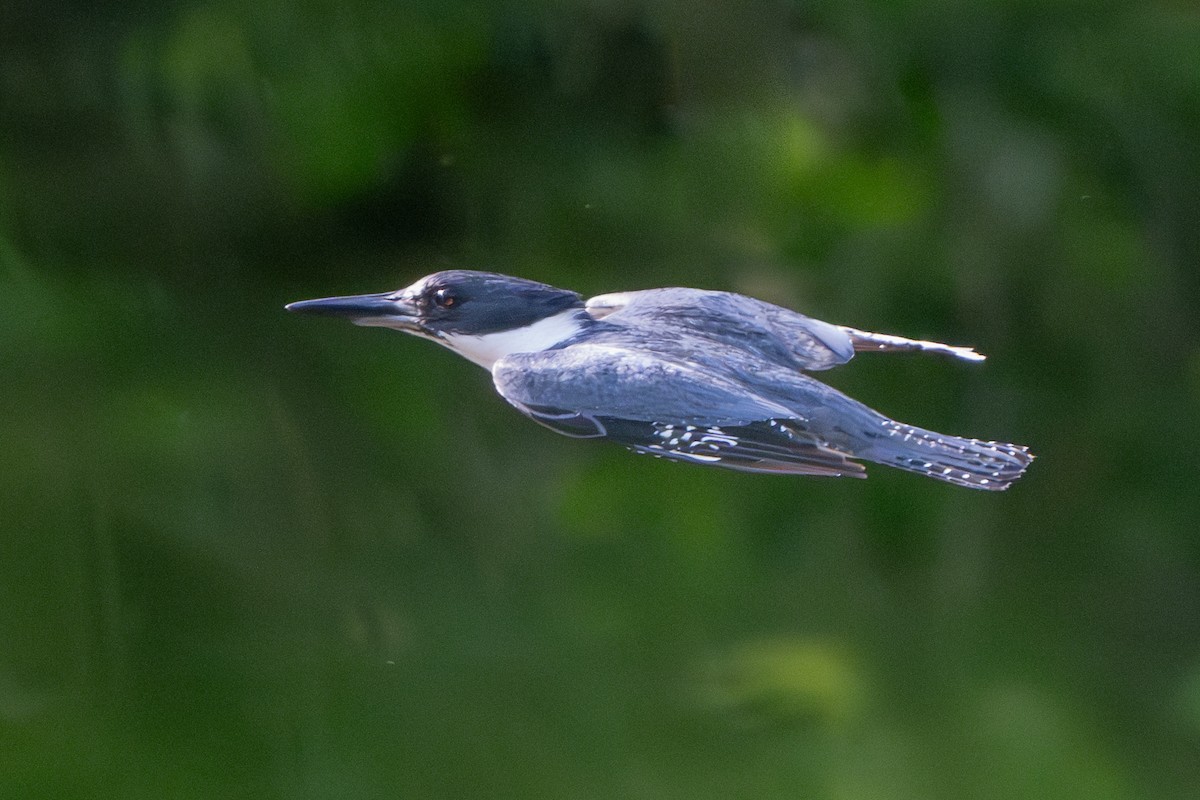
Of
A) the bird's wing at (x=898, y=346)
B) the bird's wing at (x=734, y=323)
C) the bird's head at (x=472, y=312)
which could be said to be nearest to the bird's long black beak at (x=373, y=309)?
the bird's head at (x=472, y=312)

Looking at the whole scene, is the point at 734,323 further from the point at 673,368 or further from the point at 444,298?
the point at 444,298

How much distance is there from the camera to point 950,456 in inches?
35.9

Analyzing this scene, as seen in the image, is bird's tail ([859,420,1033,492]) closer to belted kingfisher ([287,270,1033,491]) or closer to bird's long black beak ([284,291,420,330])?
belted kingfisher ([287,270,1033,491])

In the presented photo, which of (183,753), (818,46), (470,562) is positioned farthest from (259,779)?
(818,46)

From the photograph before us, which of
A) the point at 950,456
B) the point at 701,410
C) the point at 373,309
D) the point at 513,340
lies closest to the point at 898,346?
the point at 950,456

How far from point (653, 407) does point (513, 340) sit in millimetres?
122

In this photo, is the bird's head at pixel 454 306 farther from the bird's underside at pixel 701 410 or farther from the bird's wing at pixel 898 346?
the bird's wing at pixel 898 346

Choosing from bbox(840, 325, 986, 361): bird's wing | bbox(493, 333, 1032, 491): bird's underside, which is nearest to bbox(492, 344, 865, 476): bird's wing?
bbox(493, 333, 1032, 491): bird's underside

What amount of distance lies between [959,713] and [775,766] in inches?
6.5

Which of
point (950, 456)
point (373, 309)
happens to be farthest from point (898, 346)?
point (373, 309)

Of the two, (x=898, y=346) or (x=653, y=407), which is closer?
(x=653, y=407)

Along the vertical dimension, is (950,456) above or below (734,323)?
below

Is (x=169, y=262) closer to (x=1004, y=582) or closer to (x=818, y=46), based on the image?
(x=818, y=46)

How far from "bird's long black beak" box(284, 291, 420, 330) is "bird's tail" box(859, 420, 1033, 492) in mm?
Answer: 369
